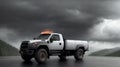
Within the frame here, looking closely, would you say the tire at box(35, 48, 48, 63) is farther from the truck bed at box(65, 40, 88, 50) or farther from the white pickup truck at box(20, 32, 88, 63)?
the truck bed at box(65, 40, 88, 50)

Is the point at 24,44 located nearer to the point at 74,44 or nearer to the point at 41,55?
the point at 41,55

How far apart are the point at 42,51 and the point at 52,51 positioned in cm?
125

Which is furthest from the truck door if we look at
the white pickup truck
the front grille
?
the front grille

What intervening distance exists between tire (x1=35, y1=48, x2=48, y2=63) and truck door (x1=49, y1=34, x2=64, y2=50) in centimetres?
78

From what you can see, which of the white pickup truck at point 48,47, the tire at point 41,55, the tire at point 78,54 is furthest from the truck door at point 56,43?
the tire at point 78,54

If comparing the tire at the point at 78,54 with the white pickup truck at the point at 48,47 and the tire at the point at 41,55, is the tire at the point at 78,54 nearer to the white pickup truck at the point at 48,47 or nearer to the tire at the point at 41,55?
the white pickup truck at the point at 48,47

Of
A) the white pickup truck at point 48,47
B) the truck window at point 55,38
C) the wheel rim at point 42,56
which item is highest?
the truck window at point 55,38

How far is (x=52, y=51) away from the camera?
72.0ft

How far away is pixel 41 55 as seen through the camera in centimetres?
2078

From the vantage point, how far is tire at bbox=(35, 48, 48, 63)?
806 inches

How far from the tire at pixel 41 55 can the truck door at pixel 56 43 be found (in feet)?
2.56

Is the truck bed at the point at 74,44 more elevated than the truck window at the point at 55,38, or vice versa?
the truck window at the point at 55,38

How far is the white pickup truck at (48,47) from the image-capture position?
20578mm

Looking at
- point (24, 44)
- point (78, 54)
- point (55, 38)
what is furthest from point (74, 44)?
point (24, 44)
